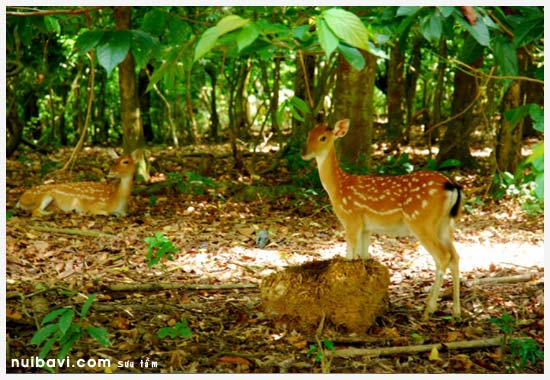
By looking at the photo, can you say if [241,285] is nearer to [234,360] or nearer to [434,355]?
[234,360]

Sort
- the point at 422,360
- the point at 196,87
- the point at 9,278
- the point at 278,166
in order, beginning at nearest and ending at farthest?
1. the point at 422,360
2. the point at 9,278
3. the point at 278,166
4. the point at 196,87

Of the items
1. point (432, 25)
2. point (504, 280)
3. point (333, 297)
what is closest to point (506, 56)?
point (432, 25)

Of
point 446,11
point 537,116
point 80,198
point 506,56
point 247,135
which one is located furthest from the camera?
point 247,135

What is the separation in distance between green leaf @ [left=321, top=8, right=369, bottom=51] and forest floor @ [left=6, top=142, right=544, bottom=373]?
2355 millimetres

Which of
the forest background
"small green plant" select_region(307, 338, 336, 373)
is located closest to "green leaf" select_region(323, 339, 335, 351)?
"small green plant" select_region(307, 338, 336, 373)

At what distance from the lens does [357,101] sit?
865 centimetres

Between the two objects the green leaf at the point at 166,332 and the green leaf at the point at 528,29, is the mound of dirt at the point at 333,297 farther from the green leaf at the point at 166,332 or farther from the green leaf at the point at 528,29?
the green leaf at the point at 528,29

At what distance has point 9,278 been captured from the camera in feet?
18.2

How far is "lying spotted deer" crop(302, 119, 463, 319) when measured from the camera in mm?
4996

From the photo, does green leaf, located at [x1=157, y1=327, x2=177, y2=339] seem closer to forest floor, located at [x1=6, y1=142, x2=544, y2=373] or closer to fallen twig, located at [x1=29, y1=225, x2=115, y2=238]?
forest floor, located at [x1=6, y1=142, x2=544, y2=373]

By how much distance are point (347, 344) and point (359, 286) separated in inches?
15.6

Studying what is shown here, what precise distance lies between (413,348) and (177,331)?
1447mm
